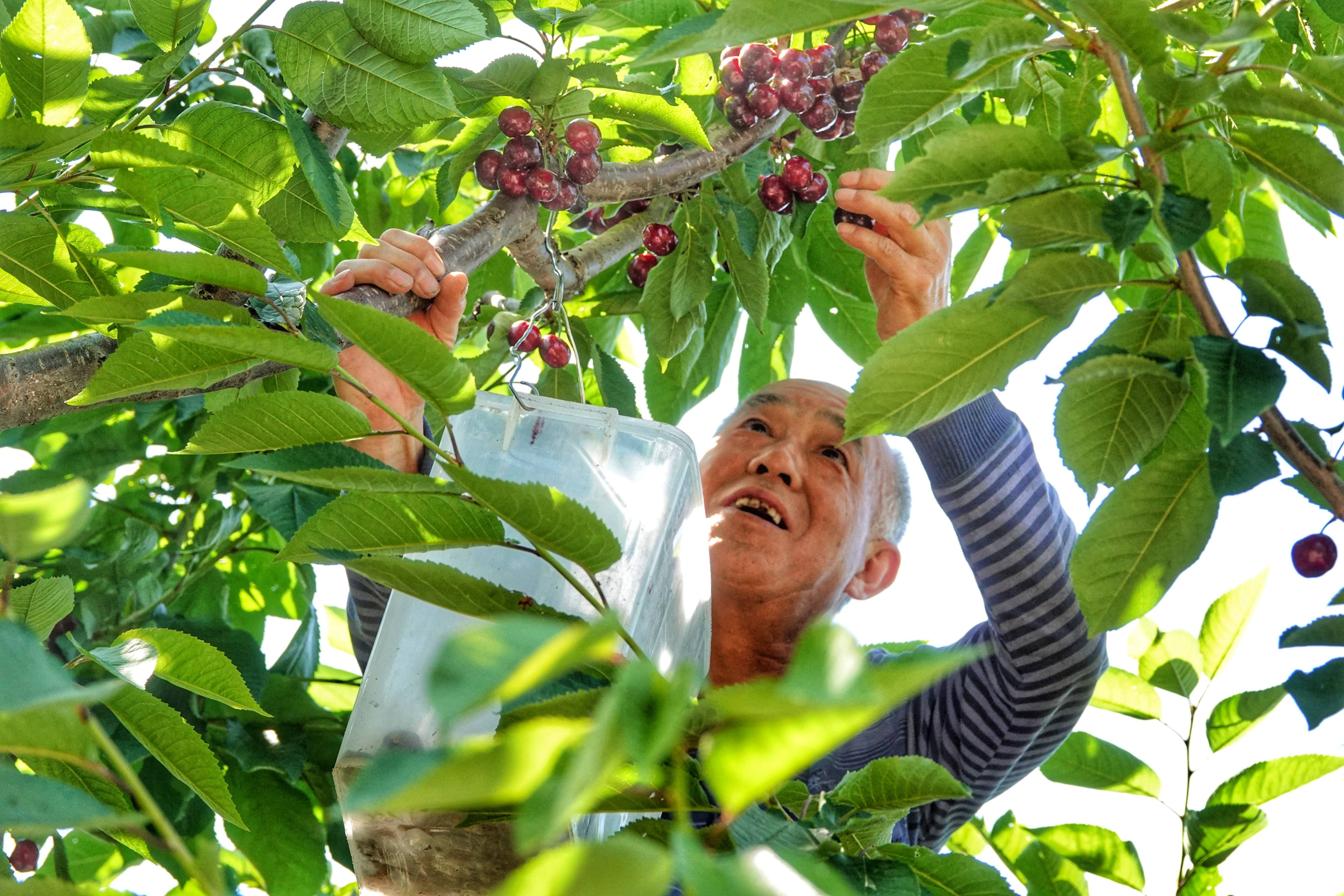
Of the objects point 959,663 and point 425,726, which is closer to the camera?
point 959,663

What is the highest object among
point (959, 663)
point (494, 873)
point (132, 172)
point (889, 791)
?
point (959, 663)

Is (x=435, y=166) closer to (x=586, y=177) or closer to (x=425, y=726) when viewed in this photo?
(x=586, y=177)

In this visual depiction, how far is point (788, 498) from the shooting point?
89.3 inches

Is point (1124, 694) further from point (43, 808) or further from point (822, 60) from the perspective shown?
point (43, 808)

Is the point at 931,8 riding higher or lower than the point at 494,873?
higher

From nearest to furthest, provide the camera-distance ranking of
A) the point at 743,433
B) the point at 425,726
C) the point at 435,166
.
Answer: the point at 425,726 → the point at 435,166 → the point at 743,433

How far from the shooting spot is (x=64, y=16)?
947mm

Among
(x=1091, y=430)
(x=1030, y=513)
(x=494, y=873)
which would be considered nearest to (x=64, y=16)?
(x=494, y=873)

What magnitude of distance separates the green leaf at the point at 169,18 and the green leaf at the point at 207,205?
18 centimetres

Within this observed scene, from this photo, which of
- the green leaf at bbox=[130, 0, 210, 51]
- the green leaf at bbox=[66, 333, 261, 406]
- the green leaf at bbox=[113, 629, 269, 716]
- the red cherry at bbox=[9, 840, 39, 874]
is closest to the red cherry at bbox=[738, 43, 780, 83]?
the green leaf at bbox=[130, 0, 210, 51]

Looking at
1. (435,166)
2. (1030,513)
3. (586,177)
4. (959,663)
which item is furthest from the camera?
(435,166)

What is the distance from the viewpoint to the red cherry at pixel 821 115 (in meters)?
1.62

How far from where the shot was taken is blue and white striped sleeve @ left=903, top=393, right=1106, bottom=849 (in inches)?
70.0

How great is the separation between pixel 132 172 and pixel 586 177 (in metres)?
0.59
